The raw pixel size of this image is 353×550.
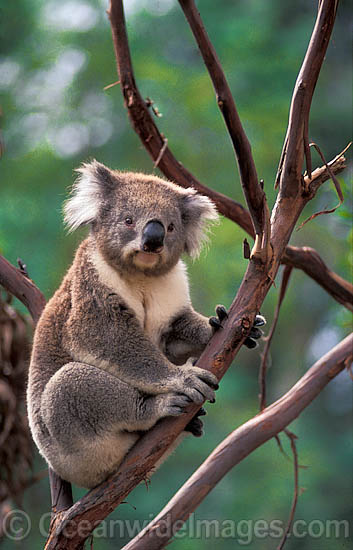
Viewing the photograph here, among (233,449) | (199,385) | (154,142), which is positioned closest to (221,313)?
(199,385)

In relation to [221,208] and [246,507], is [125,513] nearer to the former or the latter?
[246,507]

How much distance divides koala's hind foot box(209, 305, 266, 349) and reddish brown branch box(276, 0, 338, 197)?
1.58ft

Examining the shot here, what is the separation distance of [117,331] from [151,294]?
239mm

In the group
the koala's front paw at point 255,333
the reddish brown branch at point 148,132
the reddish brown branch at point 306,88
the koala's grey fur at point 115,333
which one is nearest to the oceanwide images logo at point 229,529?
the koala's grey fur at point 115,333

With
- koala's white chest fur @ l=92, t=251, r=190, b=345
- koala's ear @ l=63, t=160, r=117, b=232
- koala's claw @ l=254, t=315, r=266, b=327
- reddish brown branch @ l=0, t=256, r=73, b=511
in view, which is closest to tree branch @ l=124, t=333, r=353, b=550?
koala's white chest fur @ l=92, t=251, r=190, b=345

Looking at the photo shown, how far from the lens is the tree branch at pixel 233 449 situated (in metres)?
2.22

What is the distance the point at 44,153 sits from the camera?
19.3 ft

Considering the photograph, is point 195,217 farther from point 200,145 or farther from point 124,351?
point 200,145

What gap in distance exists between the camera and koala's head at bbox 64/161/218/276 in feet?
6.94

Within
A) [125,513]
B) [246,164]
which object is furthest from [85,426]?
[125,513]

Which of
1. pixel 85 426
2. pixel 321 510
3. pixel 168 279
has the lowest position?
pixel 321 510

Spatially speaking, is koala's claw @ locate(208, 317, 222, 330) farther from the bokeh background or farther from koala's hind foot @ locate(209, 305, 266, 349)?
the bokeh background

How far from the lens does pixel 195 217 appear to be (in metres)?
2.36

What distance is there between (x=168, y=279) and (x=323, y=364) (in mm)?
891
